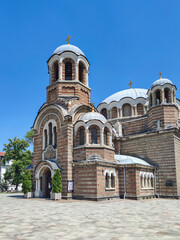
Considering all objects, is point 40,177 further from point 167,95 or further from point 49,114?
point 167,95

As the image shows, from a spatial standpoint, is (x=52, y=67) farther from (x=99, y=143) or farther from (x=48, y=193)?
(x=48, y=193)

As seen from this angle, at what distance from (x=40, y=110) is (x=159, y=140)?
11.5 meters

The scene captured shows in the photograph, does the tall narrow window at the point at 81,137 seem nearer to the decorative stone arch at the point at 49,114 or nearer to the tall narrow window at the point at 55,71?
the decorative stone arch at the point at 49,114

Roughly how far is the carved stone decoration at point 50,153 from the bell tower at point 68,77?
389cm

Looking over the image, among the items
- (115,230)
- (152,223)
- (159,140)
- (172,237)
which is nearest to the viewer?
(172,237)

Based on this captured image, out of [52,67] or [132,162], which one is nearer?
[132,162]

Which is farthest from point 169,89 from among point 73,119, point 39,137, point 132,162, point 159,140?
point 39,137

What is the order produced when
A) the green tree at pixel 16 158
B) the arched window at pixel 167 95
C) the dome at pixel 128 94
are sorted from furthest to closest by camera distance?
the green tree at pixel 16 158
the dome at pixel 128 94
the arched window at pixel 167 95

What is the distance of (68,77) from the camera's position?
22.7 meters

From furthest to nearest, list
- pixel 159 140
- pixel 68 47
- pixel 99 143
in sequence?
pixel 68 47 < pixel 159 140 < pixel 99 143

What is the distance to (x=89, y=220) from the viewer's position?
29.8 feet

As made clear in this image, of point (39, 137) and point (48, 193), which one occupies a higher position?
point (39, 137)

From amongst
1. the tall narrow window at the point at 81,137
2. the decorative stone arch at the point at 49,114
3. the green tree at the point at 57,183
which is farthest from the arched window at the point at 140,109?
the green tree at the point at 57,183

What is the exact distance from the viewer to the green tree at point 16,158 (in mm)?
31672
